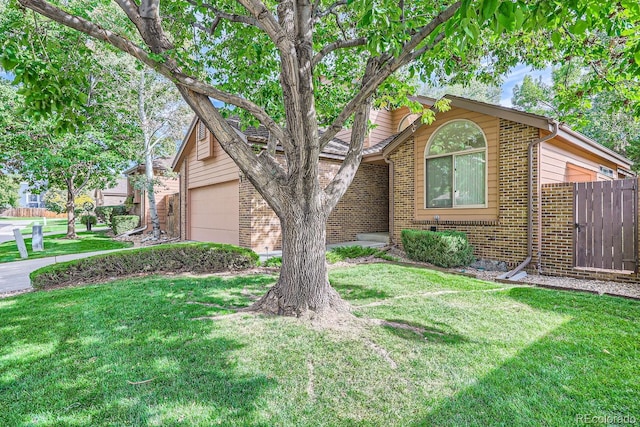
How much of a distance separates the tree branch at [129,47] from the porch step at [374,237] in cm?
834

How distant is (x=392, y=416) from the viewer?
7.28ft

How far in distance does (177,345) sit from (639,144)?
24.1m

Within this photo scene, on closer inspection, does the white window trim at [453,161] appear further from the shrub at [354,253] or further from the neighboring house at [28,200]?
the neighboring house at [28,200]

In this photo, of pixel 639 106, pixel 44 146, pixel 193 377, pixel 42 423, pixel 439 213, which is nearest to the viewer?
pixel 42 423

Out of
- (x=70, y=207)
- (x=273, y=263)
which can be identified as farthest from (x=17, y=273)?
(x=70, y=207)

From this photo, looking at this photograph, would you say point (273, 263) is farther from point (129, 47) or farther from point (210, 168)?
point (210, 168)

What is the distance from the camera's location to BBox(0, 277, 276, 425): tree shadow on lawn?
2.25 metres

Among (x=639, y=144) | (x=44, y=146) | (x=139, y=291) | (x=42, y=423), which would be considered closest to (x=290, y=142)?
(x=42, y=423)

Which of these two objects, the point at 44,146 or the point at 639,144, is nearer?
the point at 44,146

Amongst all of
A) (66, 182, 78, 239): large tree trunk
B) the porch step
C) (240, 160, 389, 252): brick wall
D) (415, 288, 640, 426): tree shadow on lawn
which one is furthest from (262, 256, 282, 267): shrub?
(66, 182, 78, 239): large tree trunk

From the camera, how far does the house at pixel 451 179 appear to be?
7.34m

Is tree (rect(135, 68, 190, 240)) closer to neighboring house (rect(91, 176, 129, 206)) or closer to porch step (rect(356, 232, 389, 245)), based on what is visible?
porch step (rect(356, 232, 389, 245))

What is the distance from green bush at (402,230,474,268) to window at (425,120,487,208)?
1159 mm

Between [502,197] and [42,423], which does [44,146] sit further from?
[502,197]
